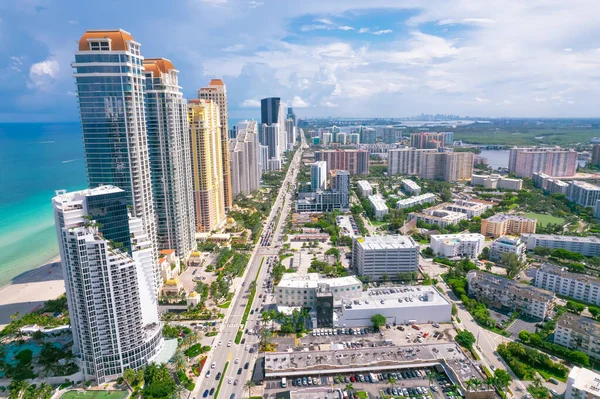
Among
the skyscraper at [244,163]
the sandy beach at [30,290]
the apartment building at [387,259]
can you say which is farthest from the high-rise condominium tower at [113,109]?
the skyscraper at [244,163]

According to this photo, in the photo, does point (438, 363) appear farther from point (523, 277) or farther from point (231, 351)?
point (523, 277)

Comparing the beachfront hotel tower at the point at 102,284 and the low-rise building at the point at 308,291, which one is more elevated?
the beachfront hotel tower at the point at 102,284

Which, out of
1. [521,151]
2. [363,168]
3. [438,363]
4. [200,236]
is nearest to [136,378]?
[438,363]

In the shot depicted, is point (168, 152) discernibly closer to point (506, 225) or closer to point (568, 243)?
point (506, 225)

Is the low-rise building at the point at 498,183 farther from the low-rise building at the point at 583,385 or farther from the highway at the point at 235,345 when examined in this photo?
the low-rise building at the point at 583,385

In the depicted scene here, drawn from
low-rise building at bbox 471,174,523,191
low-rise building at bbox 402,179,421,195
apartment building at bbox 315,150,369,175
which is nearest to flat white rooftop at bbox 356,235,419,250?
low-rise building at bbox 402,179,421,195

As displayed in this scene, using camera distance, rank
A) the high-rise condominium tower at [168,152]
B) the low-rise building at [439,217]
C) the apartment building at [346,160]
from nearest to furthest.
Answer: the high-rise condominium tower at [168,152], the low-rise building at [439,217], the apartment building at [346,160]
